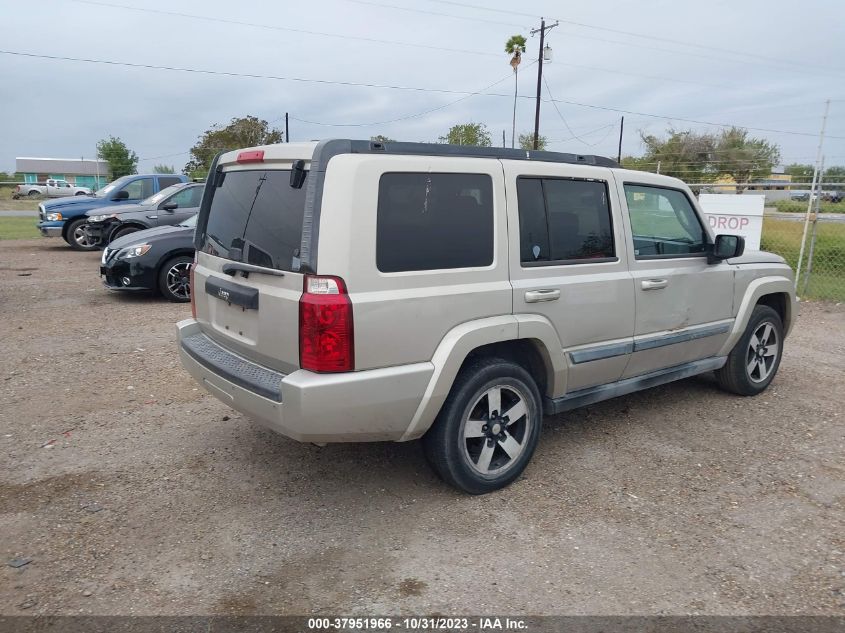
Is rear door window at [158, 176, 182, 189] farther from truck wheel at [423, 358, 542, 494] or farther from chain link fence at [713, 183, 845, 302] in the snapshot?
→ truck wheel at [423, 358, 542, 494]

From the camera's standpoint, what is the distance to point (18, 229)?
21.4 m

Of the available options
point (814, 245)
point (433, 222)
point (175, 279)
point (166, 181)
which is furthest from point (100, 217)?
point (814, 245)

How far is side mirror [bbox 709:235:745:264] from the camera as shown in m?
4.84

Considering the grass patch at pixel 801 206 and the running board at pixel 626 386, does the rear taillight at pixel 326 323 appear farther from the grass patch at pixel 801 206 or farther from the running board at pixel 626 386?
the grass patch at pixel 801 206

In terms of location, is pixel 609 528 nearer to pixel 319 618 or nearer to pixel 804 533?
pixel 804 533

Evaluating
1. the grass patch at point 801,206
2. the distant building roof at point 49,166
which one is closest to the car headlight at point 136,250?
the grass patch at point 801,206

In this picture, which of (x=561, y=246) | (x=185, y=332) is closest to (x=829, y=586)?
(x=561, y=246)

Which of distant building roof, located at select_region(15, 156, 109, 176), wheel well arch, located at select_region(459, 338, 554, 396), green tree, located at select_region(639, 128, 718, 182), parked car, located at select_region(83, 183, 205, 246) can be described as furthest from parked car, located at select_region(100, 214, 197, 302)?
distant building roof, located at select_region(15, 156, 109, 176)

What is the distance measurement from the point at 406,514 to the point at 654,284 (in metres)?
2.29

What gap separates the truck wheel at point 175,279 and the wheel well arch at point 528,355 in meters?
6.63

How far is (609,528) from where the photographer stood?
3.52 meters

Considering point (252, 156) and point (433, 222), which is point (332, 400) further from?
point (252, 156)

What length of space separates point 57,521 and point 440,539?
81.0 inches

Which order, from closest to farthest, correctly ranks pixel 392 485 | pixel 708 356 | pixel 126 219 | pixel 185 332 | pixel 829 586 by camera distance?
1. pixel 829 586
2. pixel 392 485
3. pixel 185 332
4. pixel 708 356
5. pixel 126 219
